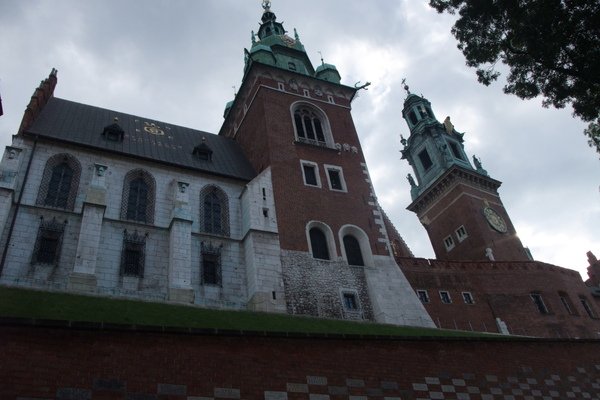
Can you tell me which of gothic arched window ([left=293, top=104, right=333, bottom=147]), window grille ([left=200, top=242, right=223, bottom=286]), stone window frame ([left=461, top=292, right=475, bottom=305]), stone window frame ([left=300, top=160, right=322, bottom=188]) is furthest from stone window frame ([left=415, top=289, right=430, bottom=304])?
window grille ([left=200, top=242, right=223, bottom=286])

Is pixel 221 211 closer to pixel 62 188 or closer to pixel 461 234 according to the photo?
pixel 62 188

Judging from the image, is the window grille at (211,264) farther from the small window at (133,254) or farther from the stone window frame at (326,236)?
the stone window frame at (326,236)

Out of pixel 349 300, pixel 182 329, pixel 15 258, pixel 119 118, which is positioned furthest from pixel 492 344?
pixel 119 118

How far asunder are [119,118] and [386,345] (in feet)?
75.8

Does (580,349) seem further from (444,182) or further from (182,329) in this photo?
(444,182)

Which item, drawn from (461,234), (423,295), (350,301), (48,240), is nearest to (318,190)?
(350,301)

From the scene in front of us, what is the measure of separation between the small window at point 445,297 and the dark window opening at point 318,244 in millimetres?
8727

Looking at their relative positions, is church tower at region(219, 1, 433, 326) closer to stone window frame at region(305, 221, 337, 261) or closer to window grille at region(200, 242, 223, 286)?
stone window frame at region(305, 221, 337, 261)

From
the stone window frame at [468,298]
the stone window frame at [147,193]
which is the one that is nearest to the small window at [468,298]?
the stone window frame at [468,298]

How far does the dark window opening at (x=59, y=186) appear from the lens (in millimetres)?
23281

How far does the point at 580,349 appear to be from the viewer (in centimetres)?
1959

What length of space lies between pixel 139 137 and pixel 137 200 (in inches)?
223

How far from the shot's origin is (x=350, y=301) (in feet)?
84.5

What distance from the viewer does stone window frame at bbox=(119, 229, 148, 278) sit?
73.8 ft
